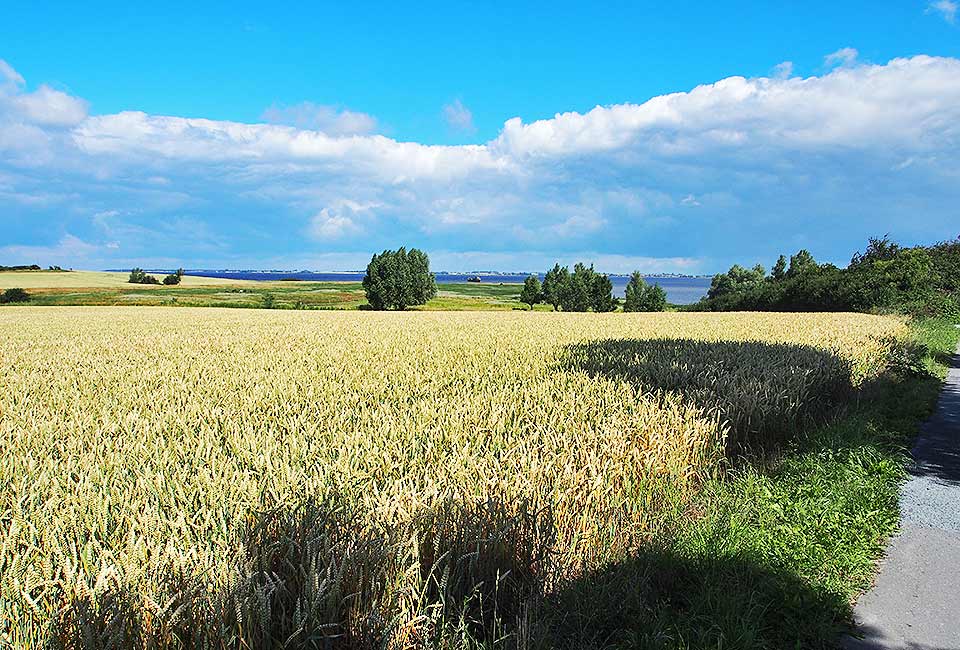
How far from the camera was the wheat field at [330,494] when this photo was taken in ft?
7.93

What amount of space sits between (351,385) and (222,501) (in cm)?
480

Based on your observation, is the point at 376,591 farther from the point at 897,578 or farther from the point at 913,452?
the point at 913,452

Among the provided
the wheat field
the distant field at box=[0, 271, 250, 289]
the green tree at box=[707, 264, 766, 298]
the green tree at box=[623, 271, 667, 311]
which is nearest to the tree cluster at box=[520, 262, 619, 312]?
the green tree at box=[623, 271, 667, 311]

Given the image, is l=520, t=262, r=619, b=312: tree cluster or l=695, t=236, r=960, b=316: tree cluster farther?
l=520, t=262, r=619, b=312: tree cluster

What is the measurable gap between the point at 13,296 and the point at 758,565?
81.9 metres

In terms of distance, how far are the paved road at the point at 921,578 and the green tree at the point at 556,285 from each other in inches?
3649

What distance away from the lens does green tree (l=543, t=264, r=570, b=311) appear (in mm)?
99625

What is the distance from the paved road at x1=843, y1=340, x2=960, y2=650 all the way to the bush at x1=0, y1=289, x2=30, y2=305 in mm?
81120

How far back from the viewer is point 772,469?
6629 mm

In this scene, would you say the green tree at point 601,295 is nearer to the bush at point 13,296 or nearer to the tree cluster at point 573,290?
the tree cluster at point 573,290

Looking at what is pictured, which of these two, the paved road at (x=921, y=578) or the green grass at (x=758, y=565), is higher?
the green grass at (x=758, y=565)

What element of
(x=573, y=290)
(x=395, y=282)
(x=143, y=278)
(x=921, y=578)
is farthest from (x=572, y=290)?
(x=921, y=578)

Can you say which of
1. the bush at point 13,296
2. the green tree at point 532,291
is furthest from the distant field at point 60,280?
the green tree at point 532,291

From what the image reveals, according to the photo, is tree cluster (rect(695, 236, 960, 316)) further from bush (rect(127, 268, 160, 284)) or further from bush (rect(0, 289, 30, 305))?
bush (rect(127, 268, 160, 284))
